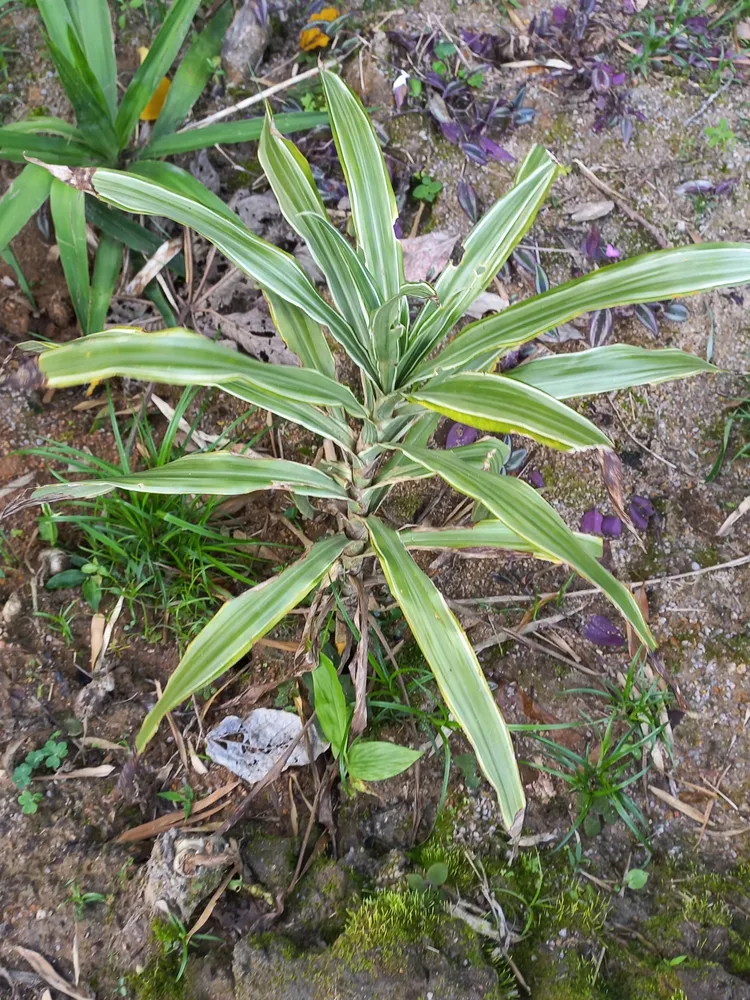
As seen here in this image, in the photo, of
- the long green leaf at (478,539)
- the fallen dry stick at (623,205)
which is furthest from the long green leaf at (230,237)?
the fallen dry stick at (623,205)

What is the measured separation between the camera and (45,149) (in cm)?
181

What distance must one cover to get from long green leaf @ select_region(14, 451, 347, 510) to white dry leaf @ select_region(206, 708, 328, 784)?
0.62m

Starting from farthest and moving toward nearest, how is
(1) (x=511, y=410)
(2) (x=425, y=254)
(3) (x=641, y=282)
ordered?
(2) (x=425, y=254) < (3) (x=641, y=282) < (1) (x=511, y=410)

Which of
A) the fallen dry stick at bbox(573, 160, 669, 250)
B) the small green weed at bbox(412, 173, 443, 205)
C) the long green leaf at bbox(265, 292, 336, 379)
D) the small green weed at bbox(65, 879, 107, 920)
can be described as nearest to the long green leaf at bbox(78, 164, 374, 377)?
the long green leaf at bbox(265, 292, 336, 379)

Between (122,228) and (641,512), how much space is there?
1749 mm

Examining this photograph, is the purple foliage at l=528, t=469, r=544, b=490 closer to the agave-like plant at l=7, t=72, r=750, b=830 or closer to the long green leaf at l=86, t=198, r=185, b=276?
the agave-like plant at l=7, t=72, r=750, b=830

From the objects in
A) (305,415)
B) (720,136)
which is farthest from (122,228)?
(720,136)

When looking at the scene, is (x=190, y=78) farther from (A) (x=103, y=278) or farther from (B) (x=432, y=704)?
(B) (x=432, y=704)

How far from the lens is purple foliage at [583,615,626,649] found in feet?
5.65

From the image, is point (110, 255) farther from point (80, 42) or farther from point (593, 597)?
point (593, 597)

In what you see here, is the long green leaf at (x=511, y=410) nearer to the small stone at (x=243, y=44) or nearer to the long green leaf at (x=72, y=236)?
the long green leaf at (x=72, y=236)

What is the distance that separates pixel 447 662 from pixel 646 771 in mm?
776

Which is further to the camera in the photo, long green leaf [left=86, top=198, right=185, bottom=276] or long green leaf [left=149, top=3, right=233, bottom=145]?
long green leaf [left=149, top=3, right=233, bottom=145]

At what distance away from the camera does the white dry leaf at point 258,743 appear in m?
1.54
